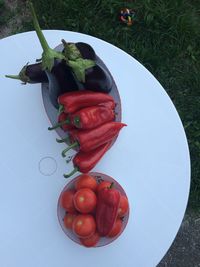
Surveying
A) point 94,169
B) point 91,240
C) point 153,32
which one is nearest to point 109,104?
point 94,169

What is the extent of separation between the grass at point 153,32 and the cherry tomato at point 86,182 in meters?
1.00

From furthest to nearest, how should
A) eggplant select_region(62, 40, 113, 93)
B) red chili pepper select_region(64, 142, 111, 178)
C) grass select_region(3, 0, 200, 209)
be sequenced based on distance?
grass select_region(3, 0, 200, 209), red chili pepper select_region(64, 142, 111, 178), eggplant select_region(62, 40, 113, 93)

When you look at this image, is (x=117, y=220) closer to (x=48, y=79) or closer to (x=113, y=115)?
(x=113, y=115)

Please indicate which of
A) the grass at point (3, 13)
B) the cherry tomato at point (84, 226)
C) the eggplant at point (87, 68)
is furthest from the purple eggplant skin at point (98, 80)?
the grass at point (3, 13)

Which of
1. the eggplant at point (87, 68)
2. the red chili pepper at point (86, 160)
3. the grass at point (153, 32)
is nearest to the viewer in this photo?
the eggplant at point (87, 68)

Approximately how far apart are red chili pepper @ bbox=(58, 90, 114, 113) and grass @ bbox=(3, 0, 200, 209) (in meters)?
0.93

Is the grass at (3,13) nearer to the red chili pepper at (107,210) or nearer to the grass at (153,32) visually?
the grass at (153,32)

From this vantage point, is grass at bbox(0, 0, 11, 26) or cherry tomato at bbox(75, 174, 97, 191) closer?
cherry tomato at bbox(75, 174, 97, 191)

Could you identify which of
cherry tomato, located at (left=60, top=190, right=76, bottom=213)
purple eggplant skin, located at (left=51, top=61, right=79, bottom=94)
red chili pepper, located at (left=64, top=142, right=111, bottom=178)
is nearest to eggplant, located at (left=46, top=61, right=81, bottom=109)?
purple eggplant skin, located at (left=51, top=61, right=79, bottom=94)

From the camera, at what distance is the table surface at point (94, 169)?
57.8 inches

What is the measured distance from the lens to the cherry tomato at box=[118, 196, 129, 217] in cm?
138

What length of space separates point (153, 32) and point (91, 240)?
1.34 metres

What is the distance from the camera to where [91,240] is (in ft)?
4.48

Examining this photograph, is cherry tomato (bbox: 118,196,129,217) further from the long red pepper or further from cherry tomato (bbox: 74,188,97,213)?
the long red pepper
